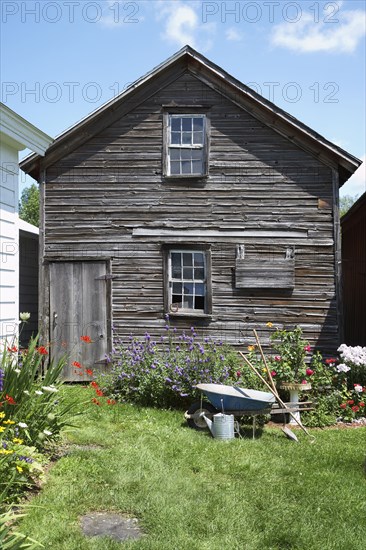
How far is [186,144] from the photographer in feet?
41.0

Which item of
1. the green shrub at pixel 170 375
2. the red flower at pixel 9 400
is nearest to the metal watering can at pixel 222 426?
the green shrub at pixel 170 375

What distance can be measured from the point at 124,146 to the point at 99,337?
428cm

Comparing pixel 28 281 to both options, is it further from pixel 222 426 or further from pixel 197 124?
pixel 222 426

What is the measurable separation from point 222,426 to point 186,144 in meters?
6.82

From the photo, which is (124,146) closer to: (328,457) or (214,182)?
(214,182)

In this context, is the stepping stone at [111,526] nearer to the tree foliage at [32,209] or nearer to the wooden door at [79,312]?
the wooden door at [79,312]

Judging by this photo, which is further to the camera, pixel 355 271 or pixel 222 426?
pixel 355 271

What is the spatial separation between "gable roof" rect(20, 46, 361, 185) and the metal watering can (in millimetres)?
6531

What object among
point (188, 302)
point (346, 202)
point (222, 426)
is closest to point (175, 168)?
point (188, 302)

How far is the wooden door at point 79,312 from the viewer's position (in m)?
12.4

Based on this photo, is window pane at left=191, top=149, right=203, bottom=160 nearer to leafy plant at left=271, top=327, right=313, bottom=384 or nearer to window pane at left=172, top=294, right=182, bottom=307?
window pane at left=172, top=294, right=182, bottom=307

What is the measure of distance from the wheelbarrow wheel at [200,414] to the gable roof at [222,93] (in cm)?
629

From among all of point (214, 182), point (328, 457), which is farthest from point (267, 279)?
point (328, 457)

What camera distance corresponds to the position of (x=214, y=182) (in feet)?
40.6
